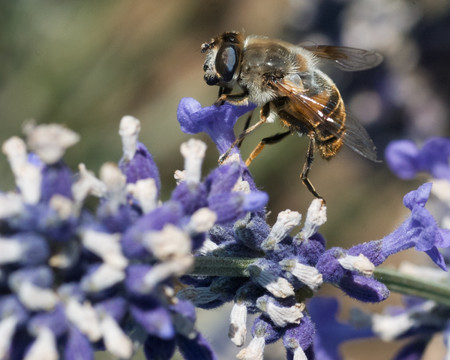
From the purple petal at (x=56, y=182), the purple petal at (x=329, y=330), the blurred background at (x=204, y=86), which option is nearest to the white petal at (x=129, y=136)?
the purple petal at (x=56, y=182)

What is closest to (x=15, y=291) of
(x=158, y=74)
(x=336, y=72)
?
(x=336, y=72)

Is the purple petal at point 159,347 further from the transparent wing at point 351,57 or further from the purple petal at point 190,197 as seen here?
the transparent wing at point 351,57

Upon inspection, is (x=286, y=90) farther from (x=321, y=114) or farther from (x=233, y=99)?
(x=233, y=99)

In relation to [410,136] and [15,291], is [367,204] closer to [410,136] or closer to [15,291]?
[410,136]

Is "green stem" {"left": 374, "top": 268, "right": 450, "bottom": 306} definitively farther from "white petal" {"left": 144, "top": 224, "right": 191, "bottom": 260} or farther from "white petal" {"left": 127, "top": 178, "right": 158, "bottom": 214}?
"white petal" {"left": 144, "top": 224, "right": 191, "bottom": 260}

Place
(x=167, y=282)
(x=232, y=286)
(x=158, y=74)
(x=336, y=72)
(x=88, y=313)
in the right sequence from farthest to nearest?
(x=158, y=74) < (x=336, y=72) < (x=232, y=286) < (x=167, y=282) < (x=88, y=313)

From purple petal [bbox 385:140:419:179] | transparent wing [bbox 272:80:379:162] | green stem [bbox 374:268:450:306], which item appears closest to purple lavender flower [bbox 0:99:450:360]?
green stem [bbox 374:268:450:306]
